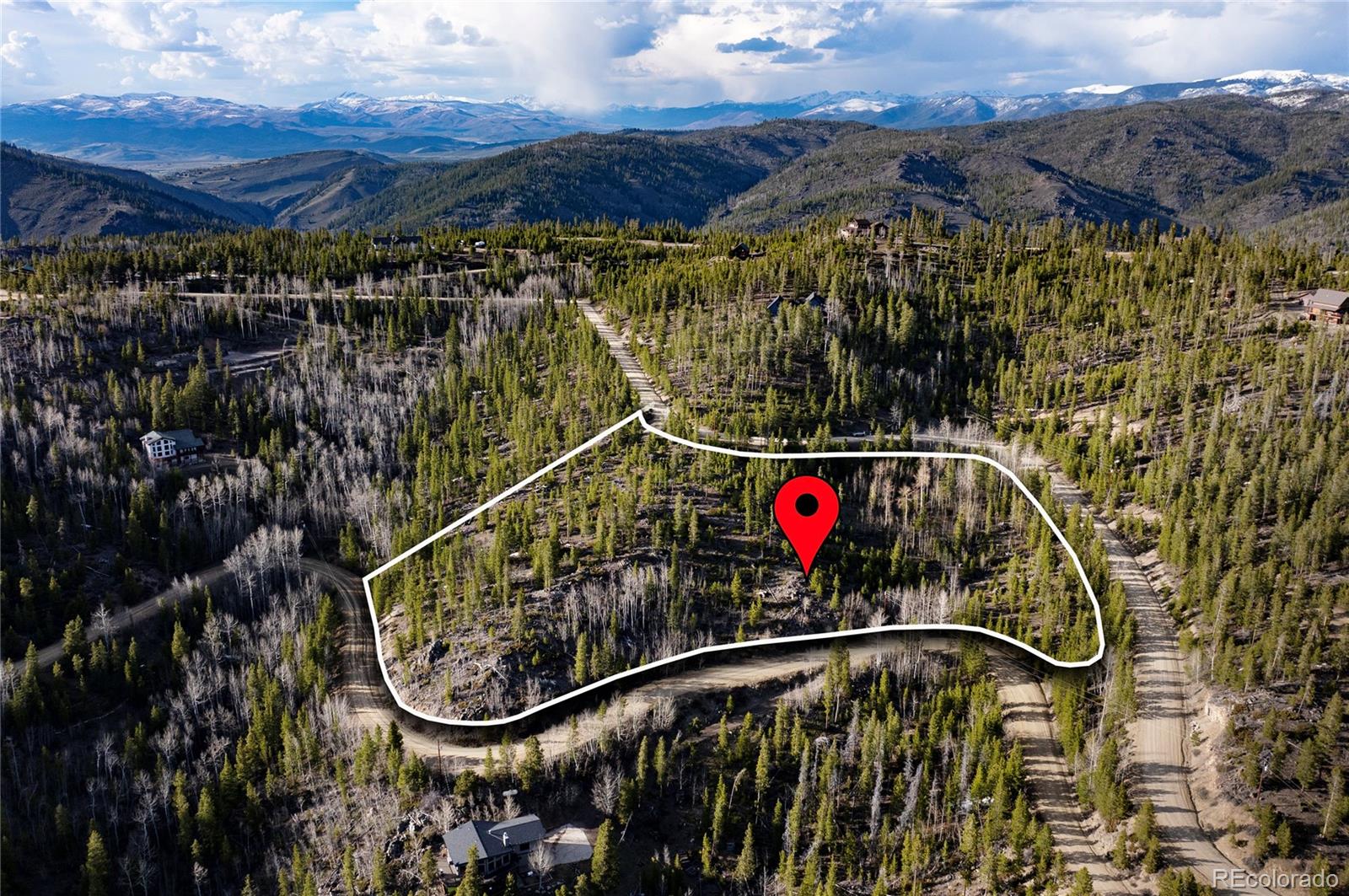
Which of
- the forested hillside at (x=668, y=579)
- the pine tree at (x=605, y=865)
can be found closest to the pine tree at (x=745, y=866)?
the forested hillside at (x=668, y=579)

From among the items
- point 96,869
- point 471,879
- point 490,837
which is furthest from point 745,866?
point 96,869

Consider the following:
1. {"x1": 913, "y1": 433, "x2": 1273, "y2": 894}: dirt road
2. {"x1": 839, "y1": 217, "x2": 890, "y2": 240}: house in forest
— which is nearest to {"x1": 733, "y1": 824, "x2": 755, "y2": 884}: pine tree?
{"x1": 913, "y1": 433, "x2": 1273, "y2": 894}: dirt road

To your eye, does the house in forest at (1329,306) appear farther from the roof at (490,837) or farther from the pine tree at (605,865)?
the roof at (490,837)

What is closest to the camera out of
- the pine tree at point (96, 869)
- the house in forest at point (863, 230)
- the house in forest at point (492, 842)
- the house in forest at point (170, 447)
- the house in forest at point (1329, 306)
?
the house in forest at point (492, 842)

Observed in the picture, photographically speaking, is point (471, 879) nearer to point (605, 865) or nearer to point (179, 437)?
point (605, 865)

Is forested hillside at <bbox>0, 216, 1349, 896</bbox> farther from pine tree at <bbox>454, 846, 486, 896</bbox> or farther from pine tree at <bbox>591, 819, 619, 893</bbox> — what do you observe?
pine tree at <bbox>454, 846, 486, 896</bbox>

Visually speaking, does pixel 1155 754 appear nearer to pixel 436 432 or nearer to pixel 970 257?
pixel 436 432
